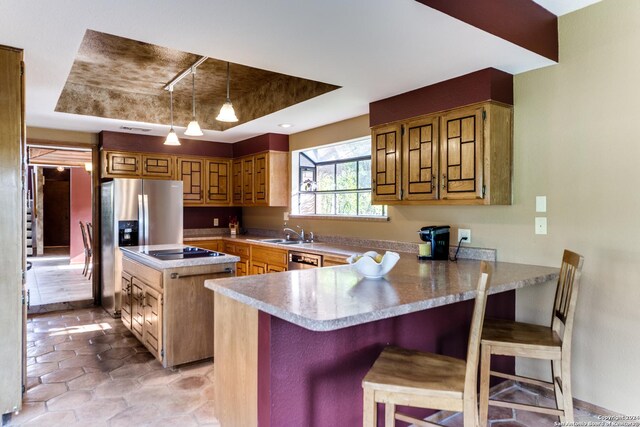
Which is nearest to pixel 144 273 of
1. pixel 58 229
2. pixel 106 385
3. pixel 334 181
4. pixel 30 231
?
pixel 106 385

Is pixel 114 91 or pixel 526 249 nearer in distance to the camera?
pixel 526 249

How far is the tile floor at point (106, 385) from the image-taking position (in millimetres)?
2389

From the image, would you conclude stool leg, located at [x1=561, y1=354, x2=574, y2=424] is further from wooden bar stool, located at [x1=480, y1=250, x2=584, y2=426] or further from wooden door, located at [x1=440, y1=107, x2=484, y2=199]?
wooden door, located at [x1=440, y1=107, x2=484, y2=199]

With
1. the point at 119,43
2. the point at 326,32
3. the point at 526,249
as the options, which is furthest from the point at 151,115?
the point at 526,249

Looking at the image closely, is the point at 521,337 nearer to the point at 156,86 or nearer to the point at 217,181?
the point at 156,86

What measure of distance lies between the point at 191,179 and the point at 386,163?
3.27 m

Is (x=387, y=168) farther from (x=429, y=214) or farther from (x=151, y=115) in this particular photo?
(x=151, y=115)

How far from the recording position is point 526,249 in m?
2.75

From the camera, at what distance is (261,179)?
5.30 meters

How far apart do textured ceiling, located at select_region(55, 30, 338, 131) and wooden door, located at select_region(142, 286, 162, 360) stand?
6.42 ft

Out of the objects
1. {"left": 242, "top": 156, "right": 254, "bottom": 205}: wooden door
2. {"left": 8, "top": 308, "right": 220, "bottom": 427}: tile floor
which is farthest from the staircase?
{"left": 8, "top": 308, "right": 220, "bottom": 427}: tile floor

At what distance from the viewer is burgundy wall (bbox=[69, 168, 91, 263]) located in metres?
8.91

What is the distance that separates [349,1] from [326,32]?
33cm

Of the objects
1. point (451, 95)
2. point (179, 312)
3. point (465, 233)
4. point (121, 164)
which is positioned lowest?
point (179, 312)
